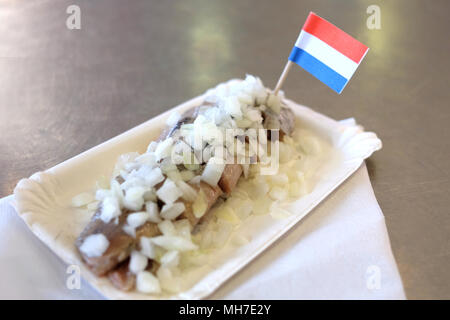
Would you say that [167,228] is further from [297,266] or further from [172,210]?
[297,266]

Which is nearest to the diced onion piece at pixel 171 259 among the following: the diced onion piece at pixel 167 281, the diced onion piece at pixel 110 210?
the diced onion piece at pixel 167 281

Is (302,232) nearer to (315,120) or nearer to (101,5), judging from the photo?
(315,120)

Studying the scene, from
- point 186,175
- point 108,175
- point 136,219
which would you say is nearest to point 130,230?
point 136,219

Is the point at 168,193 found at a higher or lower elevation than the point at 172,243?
higher

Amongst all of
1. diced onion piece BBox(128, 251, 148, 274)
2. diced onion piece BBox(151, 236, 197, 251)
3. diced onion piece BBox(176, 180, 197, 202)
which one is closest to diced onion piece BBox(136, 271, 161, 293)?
diced onion piece BBox(128, 251, 148, 274)

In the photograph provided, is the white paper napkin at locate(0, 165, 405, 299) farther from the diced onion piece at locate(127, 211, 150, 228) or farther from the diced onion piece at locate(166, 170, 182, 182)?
the diced onion piece at locate(166, 170, 182, 182)

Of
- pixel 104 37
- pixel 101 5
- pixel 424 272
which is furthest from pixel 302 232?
pixel 101 5
